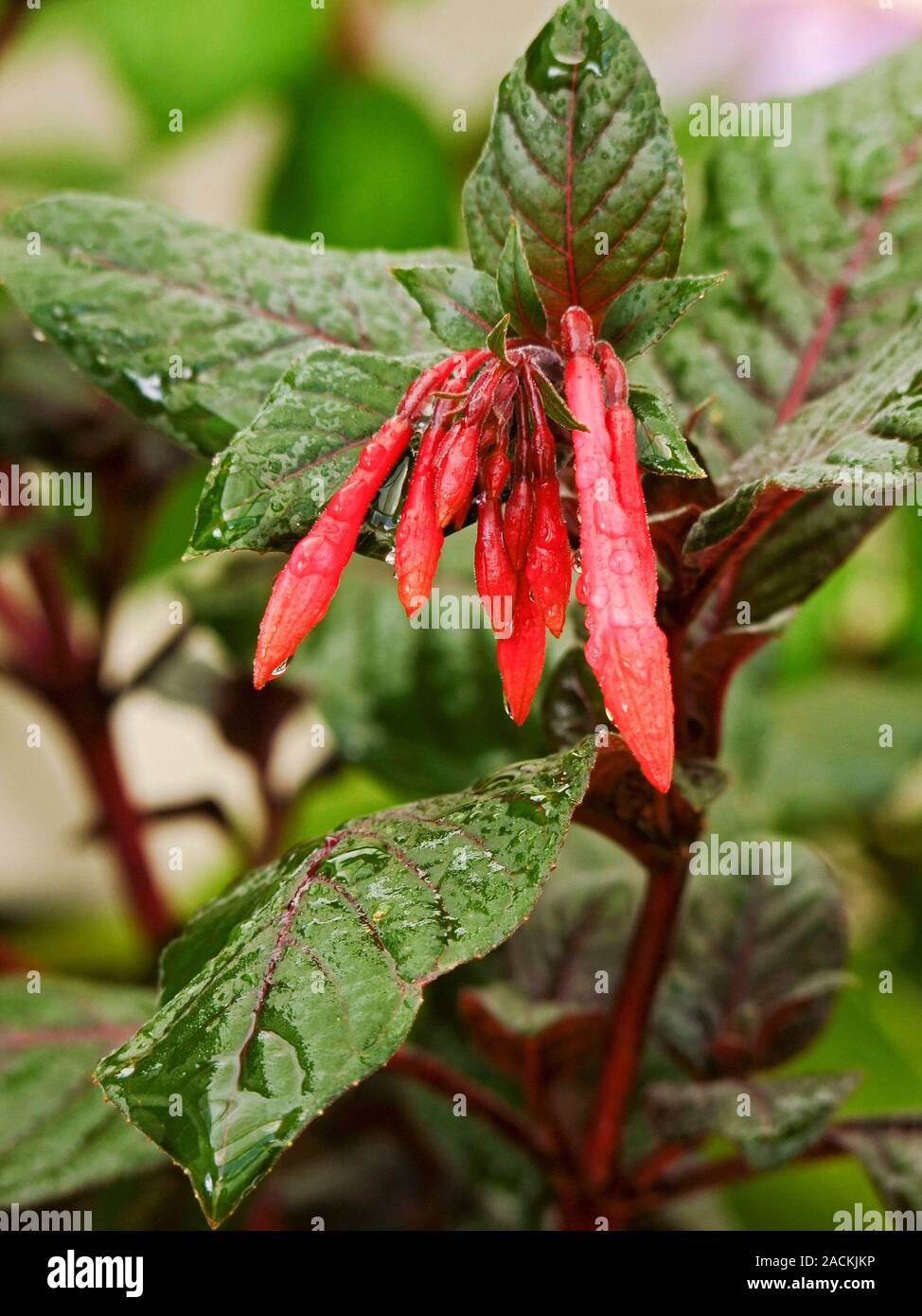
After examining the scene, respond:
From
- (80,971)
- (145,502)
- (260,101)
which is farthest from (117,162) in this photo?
(80,971)

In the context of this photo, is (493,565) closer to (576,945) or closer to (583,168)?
(583,168)

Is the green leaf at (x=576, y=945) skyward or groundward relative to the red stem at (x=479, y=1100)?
skyward

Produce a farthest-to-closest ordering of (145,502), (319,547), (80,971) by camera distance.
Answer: (80,971), (145,502), (319,547)

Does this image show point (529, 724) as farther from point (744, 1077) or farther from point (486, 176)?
point (486, 176)

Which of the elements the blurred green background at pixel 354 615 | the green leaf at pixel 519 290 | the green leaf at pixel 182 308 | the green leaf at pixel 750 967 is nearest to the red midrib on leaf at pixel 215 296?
the green leaf at pixel 182 308

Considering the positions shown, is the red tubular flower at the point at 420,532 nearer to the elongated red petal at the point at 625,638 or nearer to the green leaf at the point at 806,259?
the elongated red petal at the point at 625,638

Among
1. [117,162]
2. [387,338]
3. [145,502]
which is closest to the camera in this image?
[387,338]
